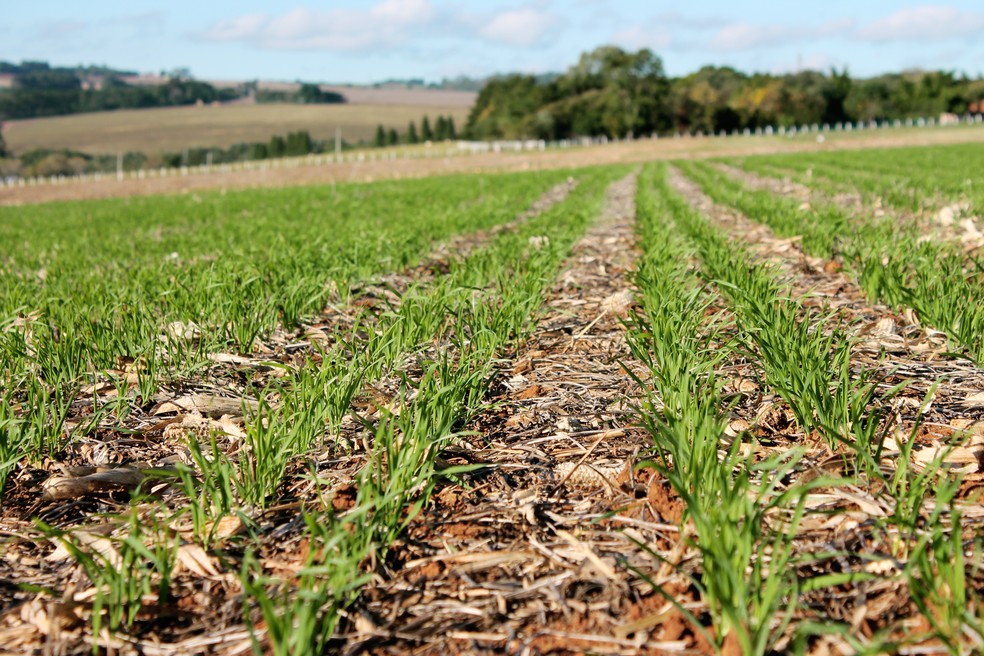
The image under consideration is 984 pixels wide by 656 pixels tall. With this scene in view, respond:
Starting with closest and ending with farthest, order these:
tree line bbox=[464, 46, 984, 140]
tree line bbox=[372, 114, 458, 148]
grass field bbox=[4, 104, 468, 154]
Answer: tree line bbox=[464, 46, 984, 140]
tree line bbox=[372, 114, 458, 148]
grass field bbox=[4, 104, 468, 154]

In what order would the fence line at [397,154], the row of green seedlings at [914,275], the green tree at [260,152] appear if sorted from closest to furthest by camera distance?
the row of green seedlings at [914,275] < the fence line at [397,154] < the green tree at [260,152]

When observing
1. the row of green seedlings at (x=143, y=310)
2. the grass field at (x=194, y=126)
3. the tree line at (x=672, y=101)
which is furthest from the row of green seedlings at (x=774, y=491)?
the grass field at (x=194, y=126)

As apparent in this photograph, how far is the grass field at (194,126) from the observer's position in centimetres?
10638

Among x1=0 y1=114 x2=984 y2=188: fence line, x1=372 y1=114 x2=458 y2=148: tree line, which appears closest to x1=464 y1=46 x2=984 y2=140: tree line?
x1=0 y1=114 x2=984 y2=188: fence line

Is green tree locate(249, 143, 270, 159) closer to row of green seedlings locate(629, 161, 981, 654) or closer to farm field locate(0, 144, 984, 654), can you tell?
farm field locate(0, 144, 984, 654)

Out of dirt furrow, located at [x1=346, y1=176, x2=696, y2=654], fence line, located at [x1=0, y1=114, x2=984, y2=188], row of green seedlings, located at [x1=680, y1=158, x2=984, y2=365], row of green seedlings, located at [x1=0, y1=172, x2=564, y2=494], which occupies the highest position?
fence line, located at [x1=0, y1=114, x2=984, y2=188]

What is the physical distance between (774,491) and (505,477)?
2.88ft

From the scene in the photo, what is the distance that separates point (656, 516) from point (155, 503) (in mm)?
1655

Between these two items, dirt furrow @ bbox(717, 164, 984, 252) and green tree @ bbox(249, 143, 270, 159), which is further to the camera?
green tree @ bbox(249, 143, 270, 159)

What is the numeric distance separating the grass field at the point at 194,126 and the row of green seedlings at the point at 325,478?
10880 cm

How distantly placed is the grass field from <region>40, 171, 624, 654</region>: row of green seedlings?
10880 centimetres

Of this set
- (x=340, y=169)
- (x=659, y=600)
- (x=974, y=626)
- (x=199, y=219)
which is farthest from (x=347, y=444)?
(x=340, y=169)

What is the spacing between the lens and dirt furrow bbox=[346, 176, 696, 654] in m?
1.82

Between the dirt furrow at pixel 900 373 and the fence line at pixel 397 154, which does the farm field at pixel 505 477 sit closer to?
the dirt furrow at pixel 900 373
